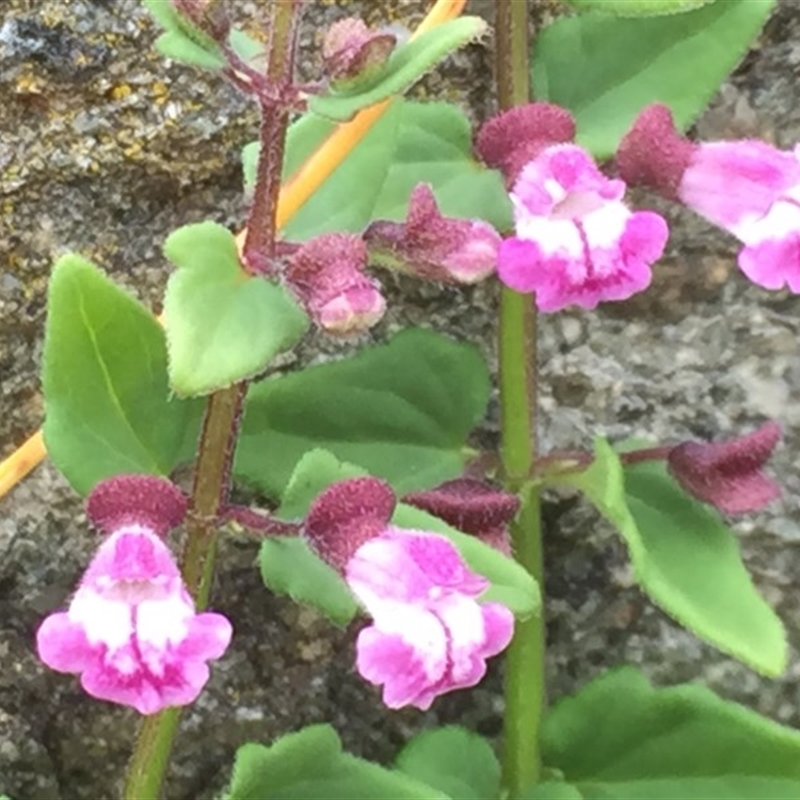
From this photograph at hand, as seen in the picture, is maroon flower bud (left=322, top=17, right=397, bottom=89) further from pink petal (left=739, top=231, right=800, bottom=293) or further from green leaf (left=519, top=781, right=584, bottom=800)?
green leaf (left=519, top=781, right=584, bottom=800)

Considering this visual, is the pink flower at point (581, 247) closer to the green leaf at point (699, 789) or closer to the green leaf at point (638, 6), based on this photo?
the green leaf at point (638, 6)

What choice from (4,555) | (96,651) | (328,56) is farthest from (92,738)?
(328,56)

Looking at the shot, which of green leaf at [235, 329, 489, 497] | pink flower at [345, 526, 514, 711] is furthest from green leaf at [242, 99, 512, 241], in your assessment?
pink flower at [345, 526, 514, 711]

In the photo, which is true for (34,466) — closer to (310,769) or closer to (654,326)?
(310,769)

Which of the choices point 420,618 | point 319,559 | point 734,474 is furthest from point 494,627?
point 734,474

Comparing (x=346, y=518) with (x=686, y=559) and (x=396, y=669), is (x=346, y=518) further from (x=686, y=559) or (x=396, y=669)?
(x=686, y=559)

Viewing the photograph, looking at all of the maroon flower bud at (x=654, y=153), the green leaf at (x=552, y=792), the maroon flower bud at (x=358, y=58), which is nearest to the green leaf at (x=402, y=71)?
the maroon flower bud at (x=358, y=58)
